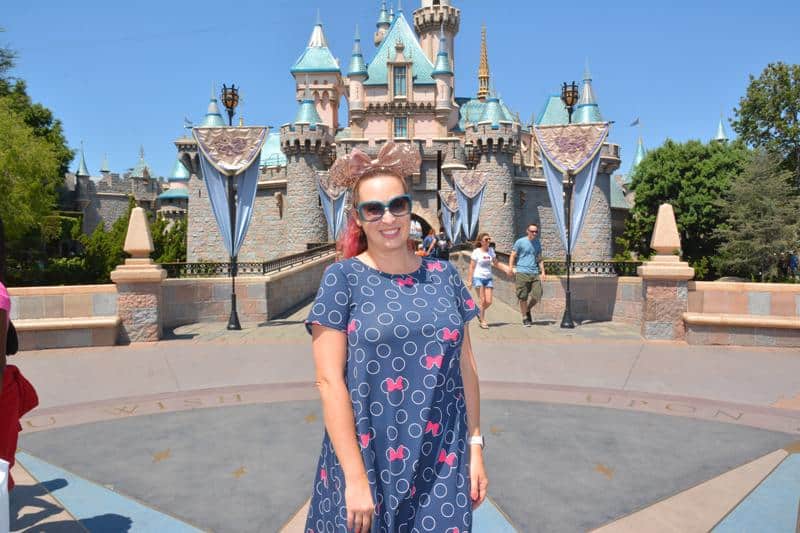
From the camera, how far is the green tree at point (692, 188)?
126 ft

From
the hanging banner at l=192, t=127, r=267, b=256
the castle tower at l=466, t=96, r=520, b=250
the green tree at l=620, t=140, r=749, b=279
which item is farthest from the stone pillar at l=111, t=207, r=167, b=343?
the green tree at l=620, t=140, r=749, b=279

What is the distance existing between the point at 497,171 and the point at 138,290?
30747 mm

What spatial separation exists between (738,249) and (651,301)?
1092 inches

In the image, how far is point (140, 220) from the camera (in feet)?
31.4

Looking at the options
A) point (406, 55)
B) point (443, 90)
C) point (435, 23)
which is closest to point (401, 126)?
point (443, 90)

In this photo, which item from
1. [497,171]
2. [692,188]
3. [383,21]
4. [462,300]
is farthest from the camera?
[383,21]

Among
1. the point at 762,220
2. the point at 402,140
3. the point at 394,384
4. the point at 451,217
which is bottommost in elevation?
the point at 394,384

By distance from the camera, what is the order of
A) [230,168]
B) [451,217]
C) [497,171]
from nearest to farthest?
[230,168], [451,217], [497,171]

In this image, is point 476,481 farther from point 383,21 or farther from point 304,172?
point 383,21

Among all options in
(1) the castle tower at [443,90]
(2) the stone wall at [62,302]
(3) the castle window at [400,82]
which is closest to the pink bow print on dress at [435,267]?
(2) the stone wall at [62,302]

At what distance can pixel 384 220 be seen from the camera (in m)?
2.25

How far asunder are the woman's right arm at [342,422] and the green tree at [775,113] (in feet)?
127

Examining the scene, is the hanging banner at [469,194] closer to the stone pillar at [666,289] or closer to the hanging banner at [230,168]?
the hanging banner at [230,168]

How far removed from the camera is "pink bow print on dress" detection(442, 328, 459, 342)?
2.17 metres
